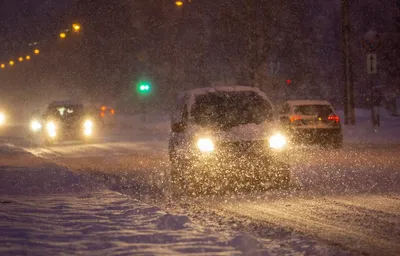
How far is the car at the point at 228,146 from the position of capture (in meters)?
13.8

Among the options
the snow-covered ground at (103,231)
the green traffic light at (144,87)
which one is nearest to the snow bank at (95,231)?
the snow-covered ground at (103,231)

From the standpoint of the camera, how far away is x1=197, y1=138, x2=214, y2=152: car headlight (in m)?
13.8

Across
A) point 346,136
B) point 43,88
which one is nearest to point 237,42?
point 346,136

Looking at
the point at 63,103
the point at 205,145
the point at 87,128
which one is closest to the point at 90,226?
the point at 205,145

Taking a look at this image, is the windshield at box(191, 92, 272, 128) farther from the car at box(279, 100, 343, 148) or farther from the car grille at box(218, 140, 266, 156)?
the car at box(279, 100, 343, 148)

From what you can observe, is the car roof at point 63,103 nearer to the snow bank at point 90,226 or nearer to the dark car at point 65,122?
the dark car at point 65,122

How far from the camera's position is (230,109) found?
49.1 feet

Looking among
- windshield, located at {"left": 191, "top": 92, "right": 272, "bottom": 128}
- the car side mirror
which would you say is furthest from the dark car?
the car side mirror

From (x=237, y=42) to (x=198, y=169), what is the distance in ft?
93.5

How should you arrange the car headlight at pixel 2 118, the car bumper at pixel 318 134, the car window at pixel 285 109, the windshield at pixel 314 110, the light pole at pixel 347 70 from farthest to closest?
the car headlight at pixel 2 118
the light pole at pixel 347 70
the car window at pixel 285 109
the windshield at pixel 314 110
the car bumper at pixel 318 134

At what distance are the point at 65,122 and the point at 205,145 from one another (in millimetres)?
21232

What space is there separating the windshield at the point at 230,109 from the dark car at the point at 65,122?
19.2 m

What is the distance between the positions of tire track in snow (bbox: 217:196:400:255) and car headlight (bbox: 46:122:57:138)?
74.0 ft

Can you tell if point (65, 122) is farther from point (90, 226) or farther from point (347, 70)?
point (90, 226)
